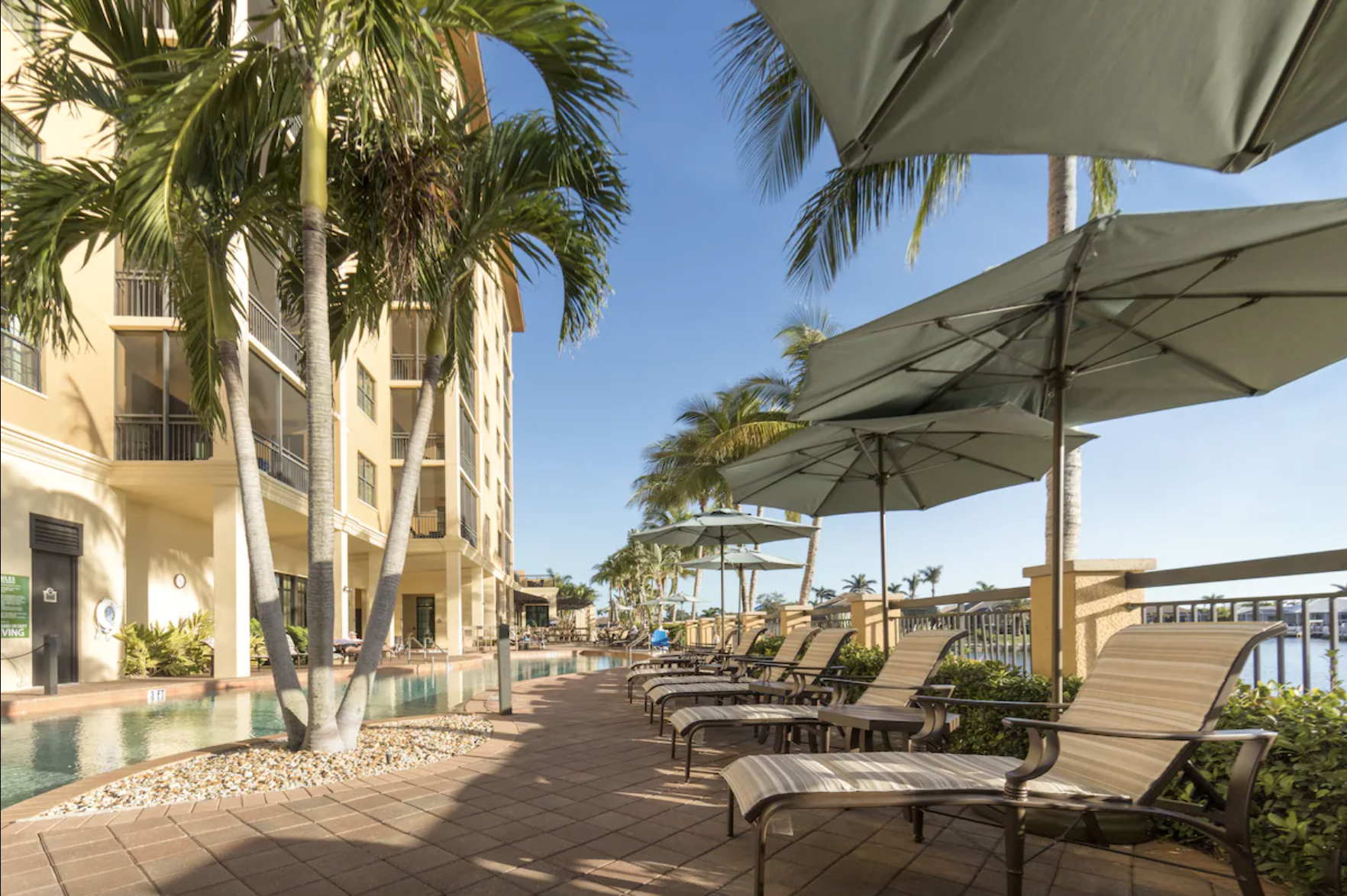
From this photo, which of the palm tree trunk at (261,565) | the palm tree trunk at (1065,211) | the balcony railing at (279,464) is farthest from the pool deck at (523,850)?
the balcony railing at (279,464)

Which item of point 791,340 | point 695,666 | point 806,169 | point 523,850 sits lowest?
point 695,666

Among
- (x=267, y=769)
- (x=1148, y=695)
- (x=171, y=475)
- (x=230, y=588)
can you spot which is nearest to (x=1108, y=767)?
(x=1148, y=695)

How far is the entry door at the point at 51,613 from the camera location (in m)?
1.72

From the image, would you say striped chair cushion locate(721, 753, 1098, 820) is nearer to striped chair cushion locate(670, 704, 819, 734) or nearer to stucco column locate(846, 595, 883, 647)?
striped chair cushion locate(670, 704, 819, 734)

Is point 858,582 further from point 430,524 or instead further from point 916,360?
point 916,360

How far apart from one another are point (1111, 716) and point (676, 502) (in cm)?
2920

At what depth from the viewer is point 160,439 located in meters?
13.0

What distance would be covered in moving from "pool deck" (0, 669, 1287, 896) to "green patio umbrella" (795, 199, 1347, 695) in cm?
103

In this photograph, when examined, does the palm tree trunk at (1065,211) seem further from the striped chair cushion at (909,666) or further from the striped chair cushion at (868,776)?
the striped chair cushion at (868,776)

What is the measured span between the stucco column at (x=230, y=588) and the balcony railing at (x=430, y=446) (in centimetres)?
1255

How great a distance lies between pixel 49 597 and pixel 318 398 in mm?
3635

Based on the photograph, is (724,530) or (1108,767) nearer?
(1108,767)

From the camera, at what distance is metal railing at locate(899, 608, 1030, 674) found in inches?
224

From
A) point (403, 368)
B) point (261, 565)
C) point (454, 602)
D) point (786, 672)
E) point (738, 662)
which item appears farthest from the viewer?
point (403, 368)
